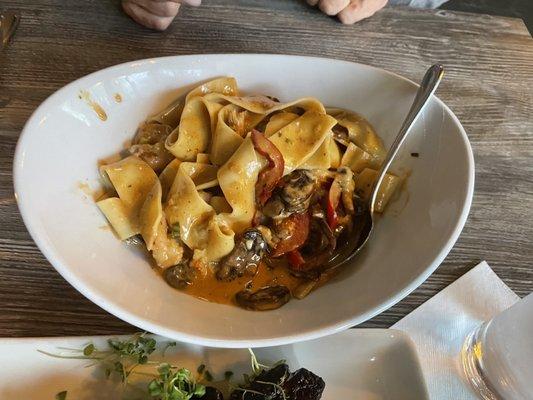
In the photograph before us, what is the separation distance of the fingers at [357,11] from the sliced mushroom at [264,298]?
1525 mm

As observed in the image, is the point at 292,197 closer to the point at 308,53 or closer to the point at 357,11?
the point at 308,53

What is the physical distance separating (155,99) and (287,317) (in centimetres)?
89

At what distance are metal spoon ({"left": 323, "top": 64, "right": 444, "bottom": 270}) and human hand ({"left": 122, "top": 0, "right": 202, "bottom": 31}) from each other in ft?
3.81

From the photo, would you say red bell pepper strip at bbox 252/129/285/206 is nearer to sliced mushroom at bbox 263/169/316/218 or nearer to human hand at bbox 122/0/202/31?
sliced mushroom at bbox 263/169/316/218

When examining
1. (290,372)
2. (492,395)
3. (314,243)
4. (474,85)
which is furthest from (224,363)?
(474,85)

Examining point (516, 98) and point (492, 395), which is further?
point (516, 98)

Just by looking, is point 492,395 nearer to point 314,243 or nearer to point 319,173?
point 314,243

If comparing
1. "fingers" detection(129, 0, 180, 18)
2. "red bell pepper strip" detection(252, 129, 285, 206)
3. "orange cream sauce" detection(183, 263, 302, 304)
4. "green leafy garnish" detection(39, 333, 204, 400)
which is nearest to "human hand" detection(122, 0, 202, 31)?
"fingers" detection(129, 0, 180, 18)

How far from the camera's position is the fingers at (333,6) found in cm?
265

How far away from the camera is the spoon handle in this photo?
184 cm

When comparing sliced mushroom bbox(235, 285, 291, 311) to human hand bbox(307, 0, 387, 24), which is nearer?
sliced mushroom bbox(235, 285, 291, 311)

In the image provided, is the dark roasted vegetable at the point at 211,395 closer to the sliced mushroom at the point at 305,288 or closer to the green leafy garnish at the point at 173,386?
the green leafy garnish at the point at 173,386

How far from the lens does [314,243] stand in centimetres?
182

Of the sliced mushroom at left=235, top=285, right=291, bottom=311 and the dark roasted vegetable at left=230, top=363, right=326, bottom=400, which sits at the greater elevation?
the sliced mushroom at left=235, top=285, right=291, bottom=311
